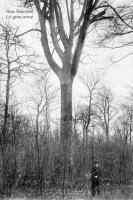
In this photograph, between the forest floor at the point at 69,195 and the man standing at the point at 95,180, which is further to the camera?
the man standing at the point at 95,180

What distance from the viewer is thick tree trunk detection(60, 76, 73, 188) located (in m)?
11.3

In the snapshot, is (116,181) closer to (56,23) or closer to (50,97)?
(56,23)

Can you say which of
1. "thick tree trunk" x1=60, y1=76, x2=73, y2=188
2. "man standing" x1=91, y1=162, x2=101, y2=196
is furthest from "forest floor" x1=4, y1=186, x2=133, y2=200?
"thick tree trunk" x1=60, y1=76, x2=73, y2=188

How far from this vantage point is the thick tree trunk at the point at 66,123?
444 inches

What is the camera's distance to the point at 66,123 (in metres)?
12.9

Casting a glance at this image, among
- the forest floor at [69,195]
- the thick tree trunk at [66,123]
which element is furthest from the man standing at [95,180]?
the thick tree trunk at [66,123]

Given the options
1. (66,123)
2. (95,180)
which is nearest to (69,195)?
(95,180)

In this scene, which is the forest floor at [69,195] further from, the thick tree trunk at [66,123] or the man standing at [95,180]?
the thick tree trunk at [66,123]

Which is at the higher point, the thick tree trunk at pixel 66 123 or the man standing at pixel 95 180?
the thick tree trunk at pixel 66 123

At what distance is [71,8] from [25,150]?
7.11 meters

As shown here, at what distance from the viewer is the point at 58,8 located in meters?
15.2

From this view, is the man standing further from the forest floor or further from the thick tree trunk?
the thick tree trunk

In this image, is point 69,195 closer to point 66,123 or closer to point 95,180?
point 95,180

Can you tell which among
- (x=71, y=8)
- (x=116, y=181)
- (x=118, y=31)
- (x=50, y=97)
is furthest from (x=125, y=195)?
(x=50, y=97)
